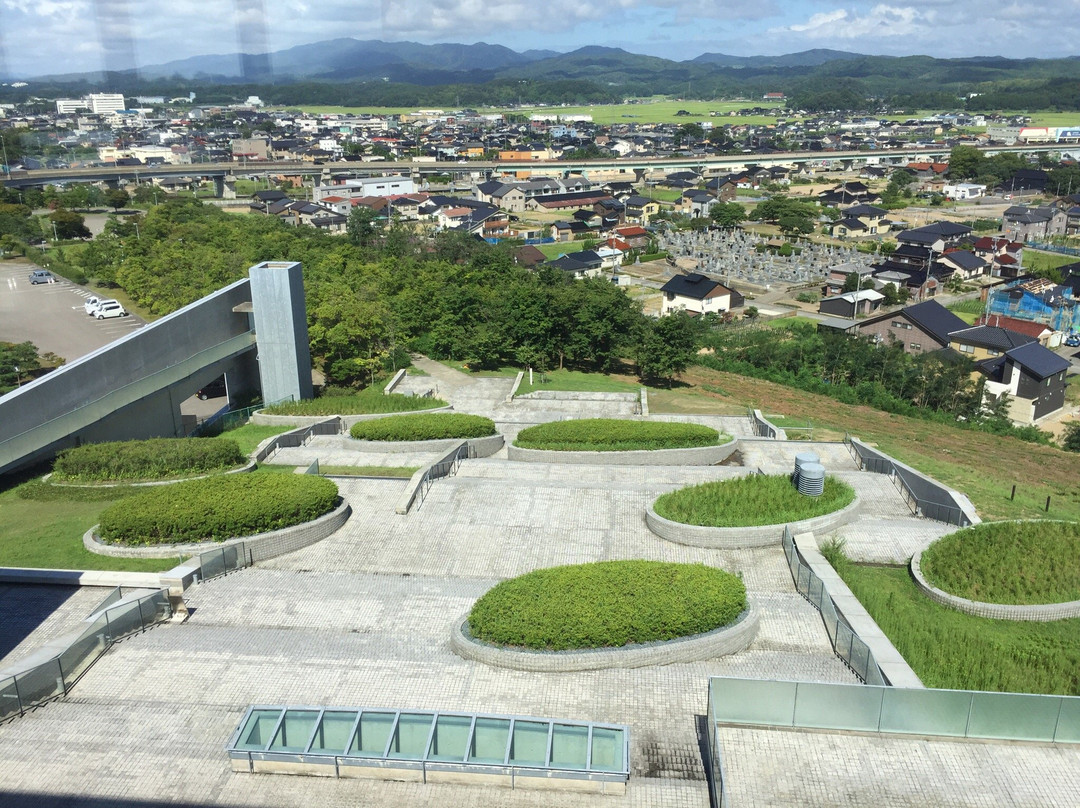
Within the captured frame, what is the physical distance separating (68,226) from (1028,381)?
5529cm

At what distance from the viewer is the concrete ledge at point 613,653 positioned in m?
9.80

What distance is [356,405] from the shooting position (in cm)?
2178

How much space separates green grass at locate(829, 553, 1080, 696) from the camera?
389 inches

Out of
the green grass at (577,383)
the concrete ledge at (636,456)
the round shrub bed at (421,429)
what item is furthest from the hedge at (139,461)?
the green grass at (577,383)

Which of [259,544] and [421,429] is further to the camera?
[421,429]

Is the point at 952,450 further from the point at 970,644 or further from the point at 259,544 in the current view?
the point at 259,544

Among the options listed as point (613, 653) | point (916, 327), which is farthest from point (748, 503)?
point (916, 327)

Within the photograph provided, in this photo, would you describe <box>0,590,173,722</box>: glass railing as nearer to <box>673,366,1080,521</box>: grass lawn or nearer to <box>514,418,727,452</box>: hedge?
<box>514,418,727,452</box>: hedge

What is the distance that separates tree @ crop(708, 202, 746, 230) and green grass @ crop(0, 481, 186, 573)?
65.7 metres

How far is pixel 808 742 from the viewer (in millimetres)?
8492

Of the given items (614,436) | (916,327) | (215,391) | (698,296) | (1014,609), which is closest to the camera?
(1014,609)

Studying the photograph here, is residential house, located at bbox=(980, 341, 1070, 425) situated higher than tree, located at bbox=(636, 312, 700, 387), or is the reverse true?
tree, located at bbox=(636, 312, 700, 387)

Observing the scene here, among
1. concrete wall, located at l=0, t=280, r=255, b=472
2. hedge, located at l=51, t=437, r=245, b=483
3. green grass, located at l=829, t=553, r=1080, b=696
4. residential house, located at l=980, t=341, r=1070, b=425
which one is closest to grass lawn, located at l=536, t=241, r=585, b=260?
residential house, located at l=980, t=341, r=1070, b=425

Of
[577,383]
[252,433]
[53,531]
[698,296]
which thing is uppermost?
[53,531]
